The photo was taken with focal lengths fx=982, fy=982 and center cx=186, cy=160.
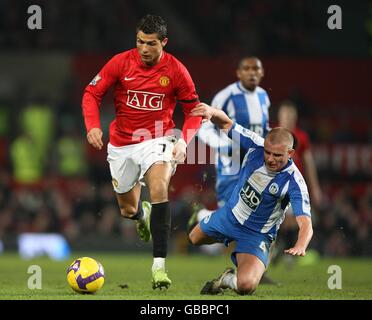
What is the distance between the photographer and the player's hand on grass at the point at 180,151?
808 centimetres

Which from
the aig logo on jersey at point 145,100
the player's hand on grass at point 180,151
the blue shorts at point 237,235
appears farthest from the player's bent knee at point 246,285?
the aig logo on jersey at point 145,100

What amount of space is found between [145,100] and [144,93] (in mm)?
67

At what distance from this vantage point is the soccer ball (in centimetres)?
796

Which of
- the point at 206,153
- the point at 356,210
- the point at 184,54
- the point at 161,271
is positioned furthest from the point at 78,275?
the point at 184,54

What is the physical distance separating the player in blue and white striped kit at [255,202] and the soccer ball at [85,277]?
93cm

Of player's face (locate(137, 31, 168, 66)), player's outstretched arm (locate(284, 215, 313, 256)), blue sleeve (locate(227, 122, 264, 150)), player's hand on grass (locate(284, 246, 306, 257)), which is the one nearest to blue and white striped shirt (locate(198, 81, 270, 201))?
blue sleeve (locate(227, 122, 264, 150))

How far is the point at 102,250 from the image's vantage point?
55.2 ft

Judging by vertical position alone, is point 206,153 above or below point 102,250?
above

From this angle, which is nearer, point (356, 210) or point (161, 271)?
point (161, 271)

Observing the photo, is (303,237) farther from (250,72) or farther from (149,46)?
(250,72)

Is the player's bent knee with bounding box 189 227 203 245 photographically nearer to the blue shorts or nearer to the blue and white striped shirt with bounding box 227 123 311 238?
the blue shorts

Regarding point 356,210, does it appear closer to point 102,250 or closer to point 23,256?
point 102,250

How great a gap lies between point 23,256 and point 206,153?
203 inches

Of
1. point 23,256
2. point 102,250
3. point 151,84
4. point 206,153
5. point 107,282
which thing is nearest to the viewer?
point 151,84
